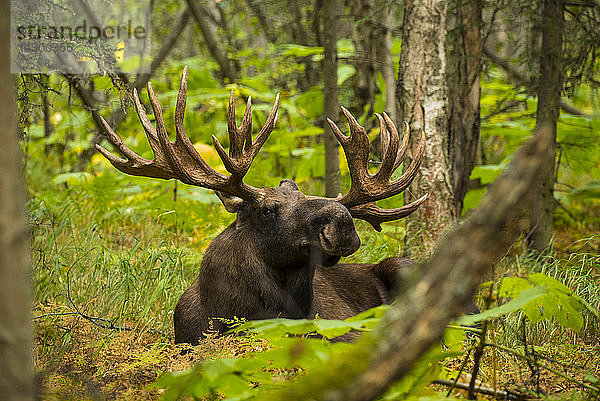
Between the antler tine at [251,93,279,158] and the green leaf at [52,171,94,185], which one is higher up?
the antler tine at [251,93,279,158]

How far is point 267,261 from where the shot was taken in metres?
A: 4.21

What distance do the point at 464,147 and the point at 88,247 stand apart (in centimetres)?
439

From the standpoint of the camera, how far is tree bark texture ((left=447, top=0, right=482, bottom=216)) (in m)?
7.54

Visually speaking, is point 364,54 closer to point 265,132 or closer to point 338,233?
point 265,132

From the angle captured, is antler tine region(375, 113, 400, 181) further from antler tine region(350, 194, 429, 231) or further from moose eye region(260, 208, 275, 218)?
moose eye region(260, 208, 275, 218)

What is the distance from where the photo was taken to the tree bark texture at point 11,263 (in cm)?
126

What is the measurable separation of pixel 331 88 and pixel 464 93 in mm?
1611

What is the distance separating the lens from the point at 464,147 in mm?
7680

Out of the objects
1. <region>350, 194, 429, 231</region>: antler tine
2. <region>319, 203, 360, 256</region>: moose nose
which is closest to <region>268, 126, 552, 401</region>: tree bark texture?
<region>319, 203, 360, 256</region>: moose nose

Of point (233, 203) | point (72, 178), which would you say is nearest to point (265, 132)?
point (233, 203)

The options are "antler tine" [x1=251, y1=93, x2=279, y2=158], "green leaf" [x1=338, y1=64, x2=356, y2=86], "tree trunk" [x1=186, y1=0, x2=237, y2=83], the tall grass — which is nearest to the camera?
"antler tine" [x1=251, y1=93, x2=279, y2=158]

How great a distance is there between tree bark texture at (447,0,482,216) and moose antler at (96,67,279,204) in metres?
3.69

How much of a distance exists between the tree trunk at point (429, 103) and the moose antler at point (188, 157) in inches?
84.0

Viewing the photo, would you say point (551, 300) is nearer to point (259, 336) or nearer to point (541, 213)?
point (259, 336)
